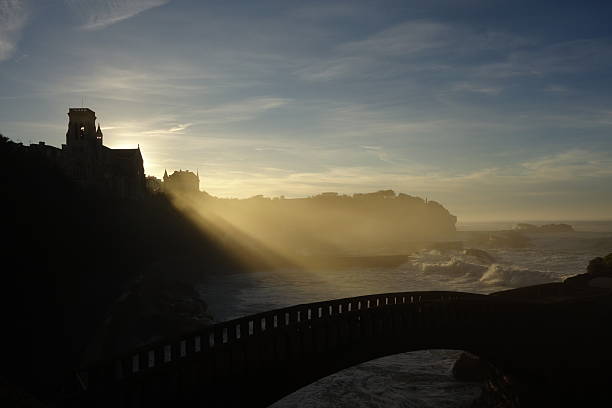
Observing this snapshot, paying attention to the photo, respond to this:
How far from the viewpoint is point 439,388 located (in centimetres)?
3072

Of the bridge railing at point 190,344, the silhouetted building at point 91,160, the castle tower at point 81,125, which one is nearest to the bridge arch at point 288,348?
the bridge railing at point 190,344

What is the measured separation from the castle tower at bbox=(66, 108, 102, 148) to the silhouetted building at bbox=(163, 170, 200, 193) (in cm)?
7686

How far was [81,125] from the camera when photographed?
7438cm

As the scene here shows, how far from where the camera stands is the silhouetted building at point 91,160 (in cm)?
6390

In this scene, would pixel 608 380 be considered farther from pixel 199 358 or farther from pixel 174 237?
pixel 174 237

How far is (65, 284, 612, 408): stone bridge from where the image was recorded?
13.6m

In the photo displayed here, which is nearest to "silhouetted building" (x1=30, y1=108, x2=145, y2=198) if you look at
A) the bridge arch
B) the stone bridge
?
the stone bridge

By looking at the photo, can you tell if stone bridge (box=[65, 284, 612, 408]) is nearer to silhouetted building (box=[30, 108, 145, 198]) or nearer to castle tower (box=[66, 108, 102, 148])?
silhouetted building (box=[30, 108, 145, 198])

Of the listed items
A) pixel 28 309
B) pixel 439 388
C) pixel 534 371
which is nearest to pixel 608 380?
pixel 534 371

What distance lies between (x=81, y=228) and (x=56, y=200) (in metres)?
3.56

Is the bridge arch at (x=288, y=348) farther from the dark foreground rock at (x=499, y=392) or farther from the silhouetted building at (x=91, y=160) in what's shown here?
the silhouetted building at (x=91, y=160)

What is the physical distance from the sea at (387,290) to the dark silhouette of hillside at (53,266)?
14.0m

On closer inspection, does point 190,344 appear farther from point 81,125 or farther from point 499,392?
point 81,125

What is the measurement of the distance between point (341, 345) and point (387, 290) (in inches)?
2290
